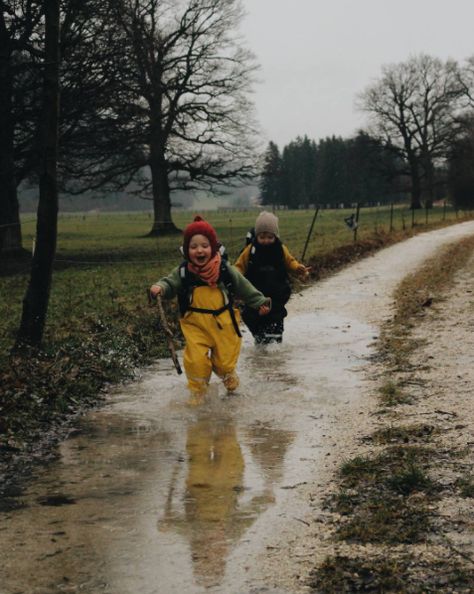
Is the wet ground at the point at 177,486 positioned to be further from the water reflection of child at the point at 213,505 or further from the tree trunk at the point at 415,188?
the tree trunk at the point at 415,188

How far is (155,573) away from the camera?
12.5 ft

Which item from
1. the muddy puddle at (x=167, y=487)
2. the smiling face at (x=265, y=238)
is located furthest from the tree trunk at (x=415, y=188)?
the muddy puddle at (x=167, y=487)

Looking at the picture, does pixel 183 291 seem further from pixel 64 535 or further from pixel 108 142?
pixel 108 142

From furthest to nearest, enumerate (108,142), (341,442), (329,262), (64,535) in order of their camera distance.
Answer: (108,142) < (329,262) < (341,442) < (64,535)

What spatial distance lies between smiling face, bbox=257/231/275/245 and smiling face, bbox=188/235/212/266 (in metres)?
2.55

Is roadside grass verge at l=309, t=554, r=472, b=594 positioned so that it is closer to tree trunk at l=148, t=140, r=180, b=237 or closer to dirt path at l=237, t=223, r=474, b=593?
dirt path at l=237, t=223, r=474, b=593

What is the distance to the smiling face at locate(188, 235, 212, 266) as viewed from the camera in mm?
7508

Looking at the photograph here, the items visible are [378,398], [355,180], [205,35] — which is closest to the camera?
[378,398]

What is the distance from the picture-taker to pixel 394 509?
4504mm

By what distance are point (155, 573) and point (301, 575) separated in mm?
695

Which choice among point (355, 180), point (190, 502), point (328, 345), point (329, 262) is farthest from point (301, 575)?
point (355, 180)

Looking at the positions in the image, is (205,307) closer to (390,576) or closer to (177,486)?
(177,486)

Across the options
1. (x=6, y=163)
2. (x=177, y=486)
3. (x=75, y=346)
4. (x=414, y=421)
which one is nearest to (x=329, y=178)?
(x=6, y=163)

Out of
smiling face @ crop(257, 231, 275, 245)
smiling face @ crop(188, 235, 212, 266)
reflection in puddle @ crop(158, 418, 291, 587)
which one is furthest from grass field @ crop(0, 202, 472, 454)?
smiling face @ crop(257, 231, 275, 245)
